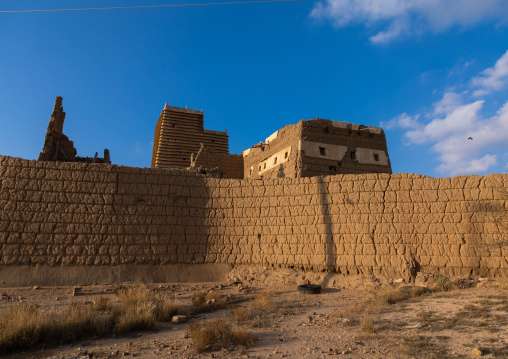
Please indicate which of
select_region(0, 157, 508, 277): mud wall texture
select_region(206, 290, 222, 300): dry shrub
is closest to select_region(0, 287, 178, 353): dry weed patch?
select_region(206, 290, 222, 300): dry shrub

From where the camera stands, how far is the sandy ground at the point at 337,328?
14.6 feet

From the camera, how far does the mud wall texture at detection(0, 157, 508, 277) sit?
28.7ft

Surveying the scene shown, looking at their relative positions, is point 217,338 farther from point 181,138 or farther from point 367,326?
point 181,138

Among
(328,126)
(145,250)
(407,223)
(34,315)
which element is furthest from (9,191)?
(328,126)

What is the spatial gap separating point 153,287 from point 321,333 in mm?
5427

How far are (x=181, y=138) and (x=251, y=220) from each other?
52.7ft

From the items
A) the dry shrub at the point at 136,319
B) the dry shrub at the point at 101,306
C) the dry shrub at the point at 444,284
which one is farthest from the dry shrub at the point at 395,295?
the dry shrub at the point at 101,306

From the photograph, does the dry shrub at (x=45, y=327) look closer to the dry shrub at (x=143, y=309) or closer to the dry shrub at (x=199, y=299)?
the dry shrub at (x=143, y=309)

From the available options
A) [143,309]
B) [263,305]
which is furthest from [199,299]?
[143,309]

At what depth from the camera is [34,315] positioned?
4871mm

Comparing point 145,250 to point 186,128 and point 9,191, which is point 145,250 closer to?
point 9,191

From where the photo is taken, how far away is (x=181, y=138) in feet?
82.3

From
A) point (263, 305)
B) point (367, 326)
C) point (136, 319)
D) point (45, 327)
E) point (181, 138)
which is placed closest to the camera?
point (45, 327)

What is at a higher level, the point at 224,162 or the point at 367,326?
the point at 224,162
